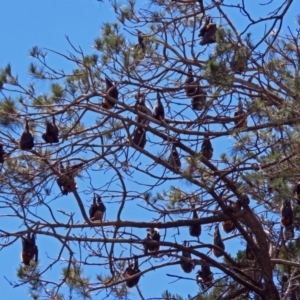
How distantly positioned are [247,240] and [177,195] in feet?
2.33

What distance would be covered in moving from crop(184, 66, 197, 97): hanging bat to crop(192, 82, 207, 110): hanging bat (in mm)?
39

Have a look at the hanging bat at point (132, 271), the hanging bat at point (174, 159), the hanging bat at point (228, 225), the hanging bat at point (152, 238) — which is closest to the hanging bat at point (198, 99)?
the hanging bat at point (174, 159)

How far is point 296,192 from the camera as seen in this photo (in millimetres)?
6363

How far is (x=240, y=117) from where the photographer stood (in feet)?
23.7

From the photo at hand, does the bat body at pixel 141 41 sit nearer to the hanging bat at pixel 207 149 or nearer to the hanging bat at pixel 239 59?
the hanging bat at pixel 207 149

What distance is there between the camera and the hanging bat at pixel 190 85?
24.6ft

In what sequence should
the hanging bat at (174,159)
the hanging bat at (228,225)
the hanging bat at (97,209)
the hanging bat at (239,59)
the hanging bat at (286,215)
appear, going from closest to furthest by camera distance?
the hanging bat at (239,59) → the hanging bat at (286,215) → the hanging bat at (174,159) → the hanging bat at (97,209) → the hanging bat at (228,225)

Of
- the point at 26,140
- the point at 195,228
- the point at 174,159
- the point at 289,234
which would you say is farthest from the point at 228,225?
the point at 26,140

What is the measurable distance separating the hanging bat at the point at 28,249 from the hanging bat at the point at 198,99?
5.52 ft

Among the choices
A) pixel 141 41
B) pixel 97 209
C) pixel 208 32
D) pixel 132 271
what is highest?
pixel 141 41

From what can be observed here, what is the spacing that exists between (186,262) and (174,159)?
2.64ft

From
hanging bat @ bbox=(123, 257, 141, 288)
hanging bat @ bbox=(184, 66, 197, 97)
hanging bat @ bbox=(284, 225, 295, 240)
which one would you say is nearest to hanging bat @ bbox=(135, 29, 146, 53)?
hanging bat @ bbox=(184, 66, 197, 97)

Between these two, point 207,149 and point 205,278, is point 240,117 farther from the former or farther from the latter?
point 205,278

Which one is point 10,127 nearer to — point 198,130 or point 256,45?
point 198,130
